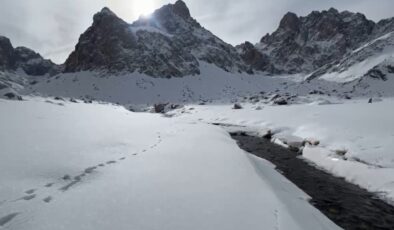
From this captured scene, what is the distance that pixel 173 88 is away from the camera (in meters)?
115

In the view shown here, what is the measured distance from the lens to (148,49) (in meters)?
135

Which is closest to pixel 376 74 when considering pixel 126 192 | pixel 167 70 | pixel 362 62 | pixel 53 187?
pixel 362 62

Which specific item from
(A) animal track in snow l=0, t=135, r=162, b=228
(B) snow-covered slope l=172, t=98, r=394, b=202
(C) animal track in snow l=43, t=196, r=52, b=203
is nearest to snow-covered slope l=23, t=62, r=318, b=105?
(B) snow-covered slope l=172, t=98, r=394, b=202

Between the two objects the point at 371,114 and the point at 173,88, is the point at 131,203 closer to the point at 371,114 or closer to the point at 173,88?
the point at 371,114

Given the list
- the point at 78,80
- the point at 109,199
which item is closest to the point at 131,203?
the point at 109,199

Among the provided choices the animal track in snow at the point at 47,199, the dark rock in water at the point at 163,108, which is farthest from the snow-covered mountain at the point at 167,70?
the animal track in snow at the point at 47,199

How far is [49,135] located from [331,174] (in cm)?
1143

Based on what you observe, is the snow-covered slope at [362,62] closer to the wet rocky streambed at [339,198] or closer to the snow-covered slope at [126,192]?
the wet rocky streambed at [339,198]

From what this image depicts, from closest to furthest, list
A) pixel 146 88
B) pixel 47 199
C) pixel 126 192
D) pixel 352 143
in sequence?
1. pixel 47 199
2. pixel 126 192
3. pixel 352 143
4. pixel 146 88

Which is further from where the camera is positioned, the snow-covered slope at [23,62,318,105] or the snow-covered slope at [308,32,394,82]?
the snow-covered slope at [308,32,394,82]

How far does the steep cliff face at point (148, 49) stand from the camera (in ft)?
420

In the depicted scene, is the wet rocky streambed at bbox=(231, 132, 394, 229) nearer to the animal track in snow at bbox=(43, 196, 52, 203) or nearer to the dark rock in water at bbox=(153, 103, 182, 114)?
the animal track in snow at bbox=(43, 196, 52, 203)

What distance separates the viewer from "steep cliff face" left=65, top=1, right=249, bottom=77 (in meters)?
128

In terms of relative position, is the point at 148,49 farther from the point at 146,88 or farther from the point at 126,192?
the point at 126,192
